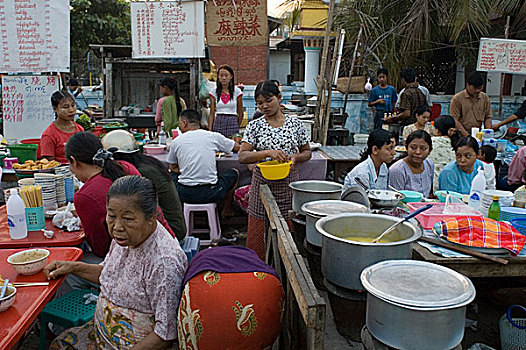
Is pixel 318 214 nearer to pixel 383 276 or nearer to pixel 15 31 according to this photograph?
pixel 383 276

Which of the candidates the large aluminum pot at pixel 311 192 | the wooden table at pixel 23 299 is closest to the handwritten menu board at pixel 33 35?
the wooden table at pixel 23 299

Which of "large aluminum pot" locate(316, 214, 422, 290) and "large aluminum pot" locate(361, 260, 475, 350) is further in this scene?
"large aluminum pot" locate(316, 214, 422, 290)

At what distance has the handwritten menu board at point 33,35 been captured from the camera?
5.03 metres

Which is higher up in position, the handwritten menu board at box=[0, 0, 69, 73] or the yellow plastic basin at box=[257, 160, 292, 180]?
the handwritten menu board at box=[0, 0, 69, 73]

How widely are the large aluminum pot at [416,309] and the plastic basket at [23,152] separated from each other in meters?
3.53

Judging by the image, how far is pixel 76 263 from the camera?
7.29 ft

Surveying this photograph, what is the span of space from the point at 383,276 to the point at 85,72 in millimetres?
21046

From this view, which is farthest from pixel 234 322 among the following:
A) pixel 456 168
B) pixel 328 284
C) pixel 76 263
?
pixel 456 168

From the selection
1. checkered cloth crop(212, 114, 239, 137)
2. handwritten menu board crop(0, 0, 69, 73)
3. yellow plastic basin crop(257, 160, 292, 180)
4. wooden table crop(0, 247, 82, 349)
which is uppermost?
handwritten menu board crop(0, 0, 69, 73)

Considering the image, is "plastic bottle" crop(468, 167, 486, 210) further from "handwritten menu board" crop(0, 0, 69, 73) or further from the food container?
"handwritten menu board" crop(0, 0, 69, 73)

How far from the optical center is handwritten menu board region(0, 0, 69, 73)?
5031 mm

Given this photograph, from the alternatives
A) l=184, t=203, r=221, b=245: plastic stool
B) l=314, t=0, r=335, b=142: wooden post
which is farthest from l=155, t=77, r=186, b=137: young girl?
l=184, t=203, r=221, b=245: plastic stool

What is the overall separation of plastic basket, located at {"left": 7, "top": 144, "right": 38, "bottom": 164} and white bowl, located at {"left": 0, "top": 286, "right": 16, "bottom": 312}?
8.03 feet

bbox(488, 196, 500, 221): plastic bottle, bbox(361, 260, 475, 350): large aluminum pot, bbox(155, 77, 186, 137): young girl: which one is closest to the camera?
bbox(361, 260, 475, 350): large aluminum pot
